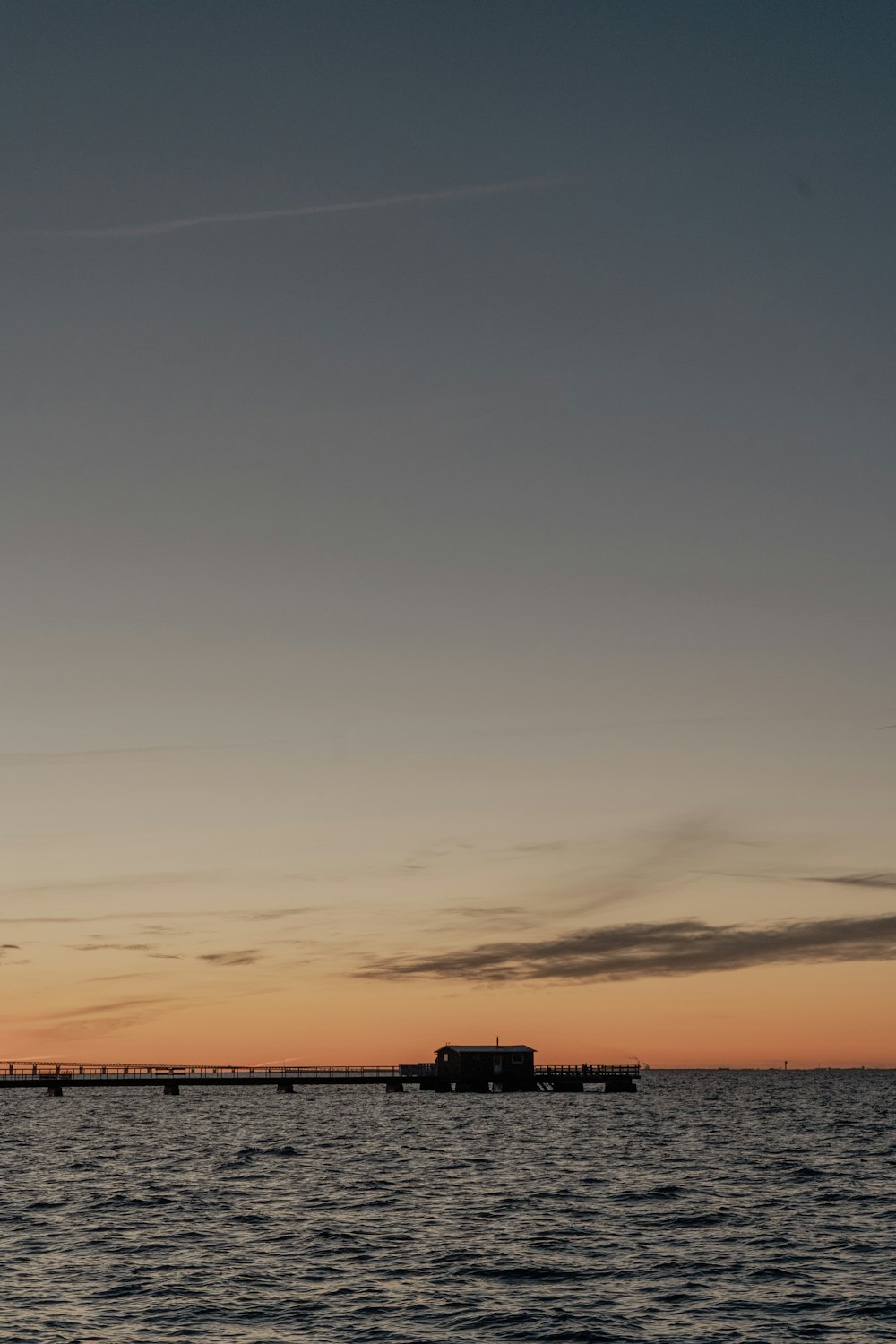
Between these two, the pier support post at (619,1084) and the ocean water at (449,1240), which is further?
the pier support post at (619,1084)

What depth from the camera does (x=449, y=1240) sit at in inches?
1881

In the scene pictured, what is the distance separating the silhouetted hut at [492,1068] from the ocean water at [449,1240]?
69.1 metres

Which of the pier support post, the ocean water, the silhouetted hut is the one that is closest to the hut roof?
the silhouetted hut

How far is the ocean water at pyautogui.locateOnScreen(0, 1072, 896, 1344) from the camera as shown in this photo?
34.9 metres

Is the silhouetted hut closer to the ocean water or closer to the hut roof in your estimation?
the hut roof

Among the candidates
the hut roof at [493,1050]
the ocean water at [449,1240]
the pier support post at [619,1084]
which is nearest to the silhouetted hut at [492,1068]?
the hut roof at [493,1050]

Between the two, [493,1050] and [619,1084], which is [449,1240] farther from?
[619,1084]

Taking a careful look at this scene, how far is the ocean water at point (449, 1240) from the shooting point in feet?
115

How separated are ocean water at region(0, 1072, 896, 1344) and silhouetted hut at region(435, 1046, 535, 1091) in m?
69.1

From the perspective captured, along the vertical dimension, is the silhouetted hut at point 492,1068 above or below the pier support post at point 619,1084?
above

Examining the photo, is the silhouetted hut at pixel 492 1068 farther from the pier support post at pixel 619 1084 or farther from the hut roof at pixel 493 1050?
the pier support post at pixel 619 1084

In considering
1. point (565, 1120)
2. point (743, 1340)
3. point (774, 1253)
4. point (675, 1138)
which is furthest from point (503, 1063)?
point (743, 1340)

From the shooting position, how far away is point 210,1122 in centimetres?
12912

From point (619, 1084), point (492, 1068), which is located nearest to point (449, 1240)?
point (492, 1068)
